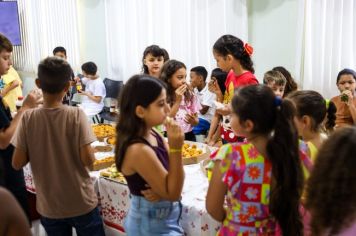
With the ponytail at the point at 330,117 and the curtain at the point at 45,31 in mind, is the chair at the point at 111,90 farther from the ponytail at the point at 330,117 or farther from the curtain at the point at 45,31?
the ponytail at the point at 330,117

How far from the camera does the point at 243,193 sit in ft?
4.29

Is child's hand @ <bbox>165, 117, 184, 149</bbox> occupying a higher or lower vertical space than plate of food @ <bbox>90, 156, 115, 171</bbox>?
higher

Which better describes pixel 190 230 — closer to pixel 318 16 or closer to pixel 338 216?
pixel 338 216

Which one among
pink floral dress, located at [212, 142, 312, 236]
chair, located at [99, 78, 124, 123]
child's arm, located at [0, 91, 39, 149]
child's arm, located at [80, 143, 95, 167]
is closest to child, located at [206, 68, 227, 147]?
child's arm, located at [80, 143, 95, 167]

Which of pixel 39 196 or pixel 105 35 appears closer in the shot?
pixel 39 196

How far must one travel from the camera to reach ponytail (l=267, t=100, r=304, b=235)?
50.2 inches

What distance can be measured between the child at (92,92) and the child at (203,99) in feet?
5.29

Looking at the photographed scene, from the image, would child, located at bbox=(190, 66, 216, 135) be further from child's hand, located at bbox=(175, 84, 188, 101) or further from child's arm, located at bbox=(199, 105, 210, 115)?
child's hand, located at bbox=(175, 84, 188, 101)

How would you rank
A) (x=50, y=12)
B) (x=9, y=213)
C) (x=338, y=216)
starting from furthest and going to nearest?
1. (x=50, y=12)
2. (x=338, y=216)
3. (x=9, y=213)

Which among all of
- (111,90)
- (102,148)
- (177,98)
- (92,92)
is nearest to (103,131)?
(102,148)

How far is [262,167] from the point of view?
4.22 feet

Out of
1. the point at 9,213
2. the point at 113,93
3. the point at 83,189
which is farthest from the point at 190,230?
the point at 113,93

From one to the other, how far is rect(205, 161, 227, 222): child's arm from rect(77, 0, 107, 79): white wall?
4666mm

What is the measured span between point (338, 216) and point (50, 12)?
6.05m
